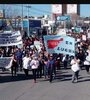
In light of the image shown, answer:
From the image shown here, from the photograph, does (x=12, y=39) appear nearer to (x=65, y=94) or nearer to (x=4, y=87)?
(x=4, y=87)

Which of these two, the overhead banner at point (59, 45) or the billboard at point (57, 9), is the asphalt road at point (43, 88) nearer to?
the overhead banner at point (59, 45)

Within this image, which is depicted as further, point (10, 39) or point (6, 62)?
point (10, 39)

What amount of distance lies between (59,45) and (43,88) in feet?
22.2

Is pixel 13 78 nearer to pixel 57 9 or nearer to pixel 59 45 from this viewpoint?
pixel 59 45

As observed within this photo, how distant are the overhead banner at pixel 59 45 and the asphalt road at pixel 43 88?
1562mm

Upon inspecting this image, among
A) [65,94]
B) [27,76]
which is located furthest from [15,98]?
[27,76]

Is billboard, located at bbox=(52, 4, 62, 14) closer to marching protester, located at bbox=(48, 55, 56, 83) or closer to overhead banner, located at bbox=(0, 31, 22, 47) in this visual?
overhead banner, located at bbox=(0, 31, 22, 47)

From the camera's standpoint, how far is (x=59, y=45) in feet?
95.9

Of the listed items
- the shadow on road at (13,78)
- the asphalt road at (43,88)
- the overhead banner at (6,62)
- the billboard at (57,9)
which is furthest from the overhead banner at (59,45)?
the billboard at (57,9)

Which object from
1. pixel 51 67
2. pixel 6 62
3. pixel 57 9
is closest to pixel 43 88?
pixel 51 67

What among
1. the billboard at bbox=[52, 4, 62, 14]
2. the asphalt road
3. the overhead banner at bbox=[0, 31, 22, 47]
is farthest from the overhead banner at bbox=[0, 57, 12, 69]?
the billboard at bbox=[52, 4, 62, 14]

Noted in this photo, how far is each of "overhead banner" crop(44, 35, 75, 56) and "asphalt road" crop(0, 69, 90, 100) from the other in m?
1.56

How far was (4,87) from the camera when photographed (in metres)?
23.3

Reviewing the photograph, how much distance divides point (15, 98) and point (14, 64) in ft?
32.8
